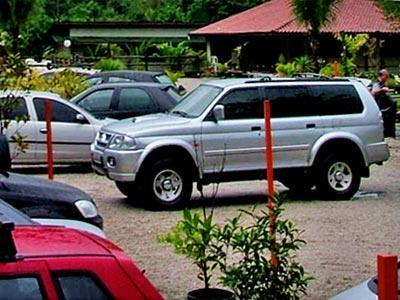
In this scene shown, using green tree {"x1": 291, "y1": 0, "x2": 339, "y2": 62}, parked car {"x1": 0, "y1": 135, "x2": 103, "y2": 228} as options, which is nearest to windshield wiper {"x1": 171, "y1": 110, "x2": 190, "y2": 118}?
parked car {"x1": 0, "y1": 135, "x2": 103, "y2": 228}

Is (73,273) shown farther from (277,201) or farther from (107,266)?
(277,201)

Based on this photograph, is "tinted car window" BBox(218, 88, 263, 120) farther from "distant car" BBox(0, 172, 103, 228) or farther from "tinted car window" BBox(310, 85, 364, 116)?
"distant car" BBox(0, 172, 103, 228)

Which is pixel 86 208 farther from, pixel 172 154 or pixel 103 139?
pixel 103 139

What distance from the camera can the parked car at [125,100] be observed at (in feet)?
69.2

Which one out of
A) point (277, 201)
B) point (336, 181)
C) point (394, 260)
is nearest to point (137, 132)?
point (336, 181)

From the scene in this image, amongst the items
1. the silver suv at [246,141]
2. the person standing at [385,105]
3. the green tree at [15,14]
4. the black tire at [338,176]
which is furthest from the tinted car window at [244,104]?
the green tree at [15,14]

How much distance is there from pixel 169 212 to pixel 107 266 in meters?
11.9

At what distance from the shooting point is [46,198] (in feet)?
30.4

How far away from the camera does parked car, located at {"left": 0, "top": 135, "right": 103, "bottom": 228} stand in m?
9.05

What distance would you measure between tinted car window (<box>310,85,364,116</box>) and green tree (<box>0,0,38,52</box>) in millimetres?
19184

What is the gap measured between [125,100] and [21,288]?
1789cm

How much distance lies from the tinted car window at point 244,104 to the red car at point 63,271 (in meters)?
12.2

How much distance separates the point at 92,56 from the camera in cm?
6362

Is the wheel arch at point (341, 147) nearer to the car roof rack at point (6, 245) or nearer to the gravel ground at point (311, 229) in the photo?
the gravel ground at point (311, 229)
